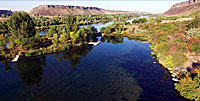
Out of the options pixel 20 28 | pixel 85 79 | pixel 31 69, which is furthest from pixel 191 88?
pixel 20 28

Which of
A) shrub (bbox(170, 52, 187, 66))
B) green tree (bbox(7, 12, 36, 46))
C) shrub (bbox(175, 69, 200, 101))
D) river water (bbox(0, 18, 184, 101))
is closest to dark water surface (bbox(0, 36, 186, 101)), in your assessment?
river water (bbox(0, 18, 184, 101))

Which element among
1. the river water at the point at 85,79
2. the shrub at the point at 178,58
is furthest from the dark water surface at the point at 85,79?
the shrub at the point at 178,58

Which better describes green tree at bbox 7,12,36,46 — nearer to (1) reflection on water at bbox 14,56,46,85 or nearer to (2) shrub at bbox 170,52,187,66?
(1) reflection on water at bbox 14,56,46,85

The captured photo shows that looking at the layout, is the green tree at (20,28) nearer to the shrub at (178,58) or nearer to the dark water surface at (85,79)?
the dark water surface at (85,79)

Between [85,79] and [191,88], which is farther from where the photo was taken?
[85,79]

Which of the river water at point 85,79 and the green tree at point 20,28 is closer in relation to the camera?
the river water at point 85,79

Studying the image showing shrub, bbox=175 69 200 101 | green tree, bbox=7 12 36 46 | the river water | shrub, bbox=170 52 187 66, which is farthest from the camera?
green tree, bbox=7 12 36 46

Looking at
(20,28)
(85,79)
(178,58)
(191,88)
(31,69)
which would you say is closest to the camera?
(191,88)

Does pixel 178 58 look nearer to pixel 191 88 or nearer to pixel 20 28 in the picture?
pixel 191 88

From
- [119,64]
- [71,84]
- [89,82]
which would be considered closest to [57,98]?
[71,84]
